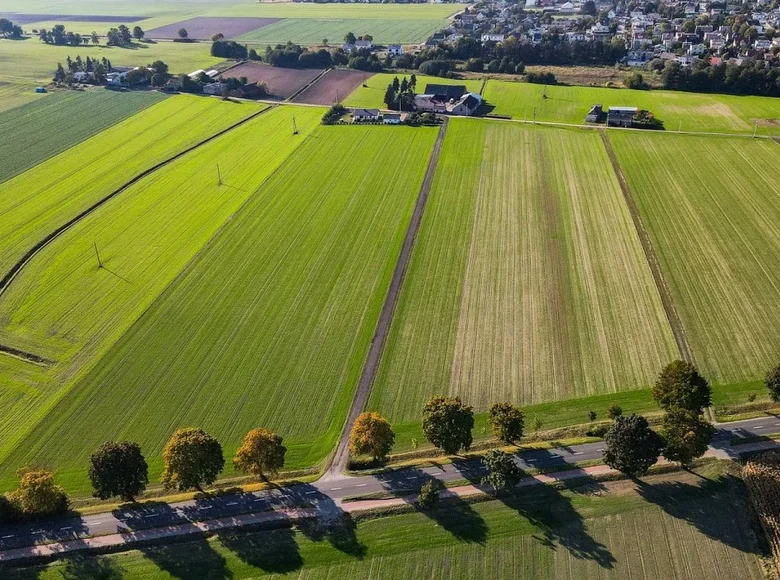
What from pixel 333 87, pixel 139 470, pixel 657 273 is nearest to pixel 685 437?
pixel 657 273

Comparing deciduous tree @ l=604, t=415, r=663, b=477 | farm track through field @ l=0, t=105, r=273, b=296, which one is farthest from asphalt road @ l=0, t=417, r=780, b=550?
farm track through field @ l=0, t=105, r=273, b=296

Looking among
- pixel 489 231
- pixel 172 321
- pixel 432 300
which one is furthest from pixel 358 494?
pixel 489 231

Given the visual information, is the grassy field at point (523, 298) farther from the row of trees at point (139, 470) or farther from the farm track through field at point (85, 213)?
the farm track through field at point (85, 213)

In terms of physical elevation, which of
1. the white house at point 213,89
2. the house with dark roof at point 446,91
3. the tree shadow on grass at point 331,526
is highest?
the house with dark roof at point 446,91

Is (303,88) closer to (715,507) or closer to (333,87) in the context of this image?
(333,87)

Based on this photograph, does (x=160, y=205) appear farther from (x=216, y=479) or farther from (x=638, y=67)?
(x=638, y=67)

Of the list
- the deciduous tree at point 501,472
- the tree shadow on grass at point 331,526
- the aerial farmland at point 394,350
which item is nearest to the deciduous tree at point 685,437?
the aerial farmland at point 394,350
